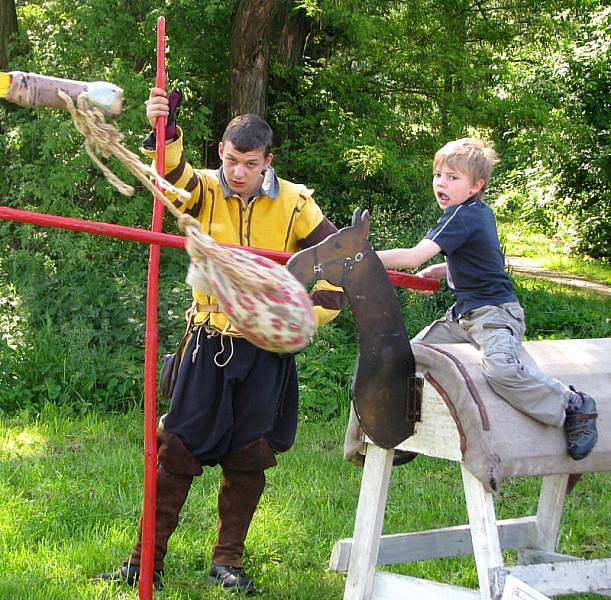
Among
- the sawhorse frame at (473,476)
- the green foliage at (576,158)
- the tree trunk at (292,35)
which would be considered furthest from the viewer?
the green foliage at (576,158)

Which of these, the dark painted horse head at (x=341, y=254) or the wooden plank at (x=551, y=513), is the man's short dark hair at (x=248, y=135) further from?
the wooden plank at (x=551, y=513)

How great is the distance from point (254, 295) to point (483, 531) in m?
1.42

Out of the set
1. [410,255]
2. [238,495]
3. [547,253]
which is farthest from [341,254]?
[547,253]

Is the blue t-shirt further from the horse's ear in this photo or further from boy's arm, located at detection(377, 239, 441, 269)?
the horse's ear

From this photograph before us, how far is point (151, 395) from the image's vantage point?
3344 mm

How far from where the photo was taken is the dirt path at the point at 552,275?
12.5m

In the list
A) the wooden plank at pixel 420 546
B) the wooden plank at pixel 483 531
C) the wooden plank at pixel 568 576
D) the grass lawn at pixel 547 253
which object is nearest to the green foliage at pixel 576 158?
the grass lawn at pixel 547 253

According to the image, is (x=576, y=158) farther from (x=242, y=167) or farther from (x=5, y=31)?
(x=242, y=167)

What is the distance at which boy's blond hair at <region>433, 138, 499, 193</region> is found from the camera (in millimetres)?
3365

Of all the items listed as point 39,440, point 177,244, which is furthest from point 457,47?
point 177,244

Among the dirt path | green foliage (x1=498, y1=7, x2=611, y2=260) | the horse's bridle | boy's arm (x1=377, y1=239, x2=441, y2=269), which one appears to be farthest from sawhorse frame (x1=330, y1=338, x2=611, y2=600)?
the dirt path

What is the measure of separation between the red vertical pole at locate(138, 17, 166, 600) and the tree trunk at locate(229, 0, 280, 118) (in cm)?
473

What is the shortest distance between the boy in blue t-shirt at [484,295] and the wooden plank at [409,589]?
70cm

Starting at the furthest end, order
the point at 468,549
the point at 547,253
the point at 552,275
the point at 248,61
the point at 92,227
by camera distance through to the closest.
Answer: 1. the point at 547,253
2. the point at 552,275
3. the point at 248,61
4. the point at 468,549
5. the point at 92,227
